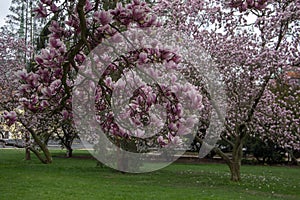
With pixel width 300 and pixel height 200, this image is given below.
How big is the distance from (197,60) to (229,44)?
93 centimetres

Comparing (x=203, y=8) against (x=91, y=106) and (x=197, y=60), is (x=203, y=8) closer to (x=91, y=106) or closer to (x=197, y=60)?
(x=197, y=60)

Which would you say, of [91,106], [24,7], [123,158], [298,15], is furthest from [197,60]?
[24,7]

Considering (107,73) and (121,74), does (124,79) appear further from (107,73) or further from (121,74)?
(107,73)

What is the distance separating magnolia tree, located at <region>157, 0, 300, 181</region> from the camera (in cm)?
930

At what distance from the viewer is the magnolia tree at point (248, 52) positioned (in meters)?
9.30

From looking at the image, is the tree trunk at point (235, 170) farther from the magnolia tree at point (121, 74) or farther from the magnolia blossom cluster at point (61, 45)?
the magnolia blossom cluster at point (61, 45)

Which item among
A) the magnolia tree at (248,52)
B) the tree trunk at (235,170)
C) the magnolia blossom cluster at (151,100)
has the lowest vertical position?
the tree trunk at (235,170)

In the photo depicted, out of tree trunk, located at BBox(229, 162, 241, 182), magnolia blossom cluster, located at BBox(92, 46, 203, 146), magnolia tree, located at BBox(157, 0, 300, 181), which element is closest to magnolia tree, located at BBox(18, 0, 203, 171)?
magnolia blossom cluster, located at BBox(92, 46, 203, 146)

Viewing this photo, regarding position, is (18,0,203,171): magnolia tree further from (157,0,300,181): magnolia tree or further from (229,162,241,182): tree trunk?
(229,162,241,182): tree trunk

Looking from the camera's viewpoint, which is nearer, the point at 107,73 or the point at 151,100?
the point at 151,100

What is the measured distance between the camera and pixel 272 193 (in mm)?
9758

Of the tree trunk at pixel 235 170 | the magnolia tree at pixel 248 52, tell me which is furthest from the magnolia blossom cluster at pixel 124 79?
the tree trunk at pixel 235 170

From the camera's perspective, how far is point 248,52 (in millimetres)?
10070

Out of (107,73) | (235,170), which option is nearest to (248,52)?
(235,170)
